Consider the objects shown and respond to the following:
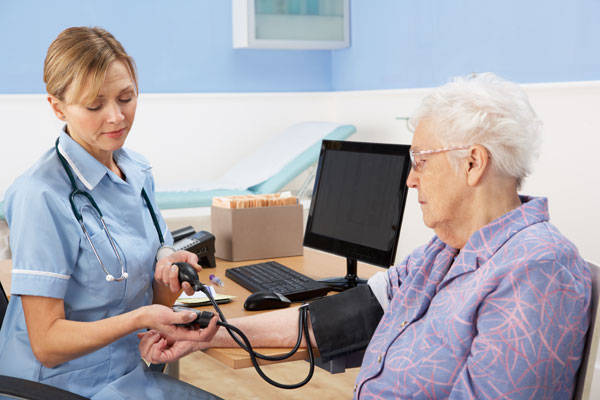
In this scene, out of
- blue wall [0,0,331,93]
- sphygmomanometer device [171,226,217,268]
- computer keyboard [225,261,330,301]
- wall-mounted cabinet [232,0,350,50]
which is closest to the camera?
computer keyboard [225,261,330,301]

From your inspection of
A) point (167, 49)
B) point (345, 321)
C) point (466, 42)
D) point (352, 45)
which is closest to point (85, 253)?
point (345, 321)

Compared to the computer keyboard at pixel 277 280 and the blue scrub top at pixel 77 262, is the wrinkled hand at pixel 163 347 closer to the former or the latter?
the blue scrub top at pixel 77 262

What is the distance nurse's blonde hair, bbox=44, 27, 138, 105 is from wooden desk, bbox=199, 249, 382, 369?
23.3 inches

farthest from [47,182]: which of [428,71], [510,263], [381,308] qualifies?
[428,71]

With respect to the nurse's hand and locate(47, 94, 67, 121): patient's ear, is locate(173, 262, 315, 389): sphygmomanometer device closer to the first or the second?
the nurse's hand

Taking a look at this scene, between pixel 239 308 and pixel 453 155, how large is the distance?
692 mm

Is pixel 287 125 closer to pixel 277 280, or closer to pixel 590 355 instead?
pixel 277 280

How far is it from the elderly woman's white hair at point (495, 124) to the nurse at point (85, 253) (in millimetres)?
596

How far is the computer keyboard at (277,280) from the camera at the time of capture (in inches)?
71.5

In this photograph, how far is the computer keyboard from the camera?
5.96 ft

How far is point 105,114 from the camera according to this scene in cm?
150

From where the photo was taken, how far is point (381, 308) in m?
1.61

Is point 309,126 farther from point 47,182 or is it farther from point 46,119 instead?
point 47,182

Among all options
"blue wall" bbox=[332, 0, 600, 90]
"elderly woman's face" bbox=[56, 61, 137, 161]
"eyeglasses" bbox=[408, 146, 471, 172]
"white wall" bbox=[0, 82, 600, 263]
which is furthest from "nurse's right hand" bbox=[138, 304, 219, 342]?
"blue wall" bbox=[332, 0, 600, 90]
